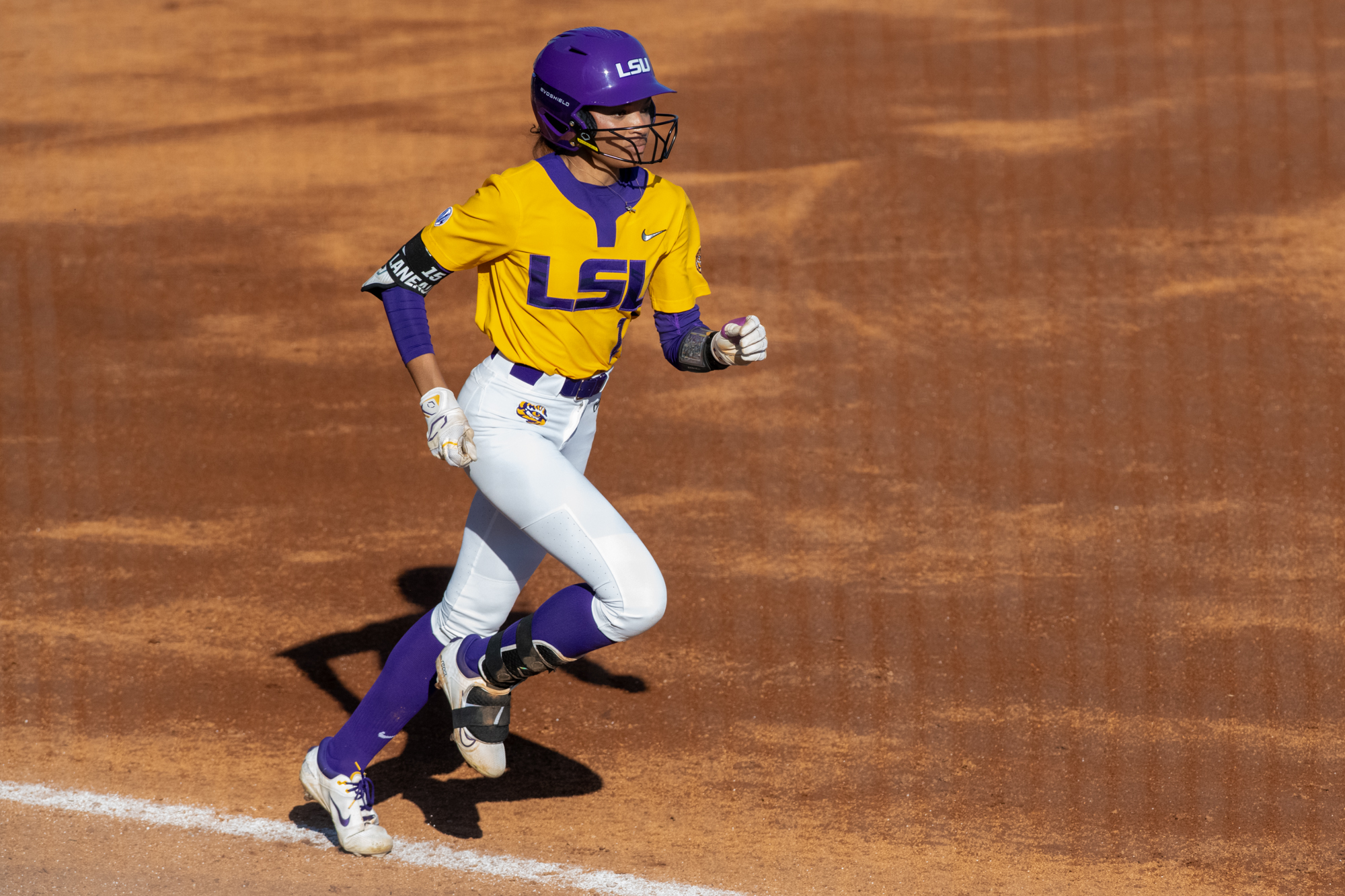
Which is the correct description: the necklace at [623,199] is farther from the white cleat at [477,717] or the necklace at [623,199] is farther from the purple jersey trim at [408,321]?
the white cleat at [477,717]

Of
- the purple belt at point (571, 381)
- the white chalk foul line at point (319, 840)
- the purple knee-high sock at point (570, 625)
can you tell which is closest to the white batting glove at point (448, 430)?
the purple belt at point (571, 381)

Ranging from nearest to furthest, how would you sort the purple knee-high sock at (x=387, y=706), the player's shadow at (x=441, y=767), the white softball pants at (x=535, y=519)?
1. the white softball pants at (x=535, y=519)
2. the purple knee-high sock at (x=387, y=706)
3. the player's shadow at (x=441, y=767)

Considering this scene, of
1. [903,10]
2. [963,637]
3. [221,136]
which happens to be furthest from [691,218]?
[903,10]

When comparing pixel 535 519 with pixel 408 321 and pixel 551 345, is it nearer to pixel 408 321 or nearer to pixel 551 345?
pixel 551 345

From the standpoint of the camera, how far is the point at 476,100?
40.5 feet

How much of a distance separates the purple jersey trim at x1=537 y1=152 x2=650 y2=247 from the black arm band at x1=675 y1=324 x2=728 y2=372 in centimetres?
42

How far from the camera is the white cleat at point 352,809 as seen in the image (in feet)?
13.8

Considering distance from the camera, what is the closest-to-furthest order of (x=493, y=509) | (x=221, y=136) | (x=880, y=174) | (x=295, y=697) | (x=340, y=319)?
(x=493, y=509) → (x=295, y=697) → (x=340, y=319) → (x=880, y=174) → (x=221, y=136)

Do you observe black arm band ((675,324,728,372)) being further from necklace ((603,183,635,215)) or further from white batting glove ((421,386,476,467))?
white batting glove ((421,386,476,467))

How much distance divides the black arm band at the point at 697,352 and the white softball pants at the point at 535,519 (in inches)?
11.8

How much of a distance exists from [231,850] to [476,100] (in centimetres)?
909

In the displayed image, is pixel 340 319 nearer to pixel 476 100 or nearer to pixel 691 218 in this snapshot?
pixel 476 100

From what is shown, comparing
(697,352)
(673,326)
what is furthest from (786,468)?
(697,352)

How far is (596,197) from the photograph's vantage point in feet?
13.1
